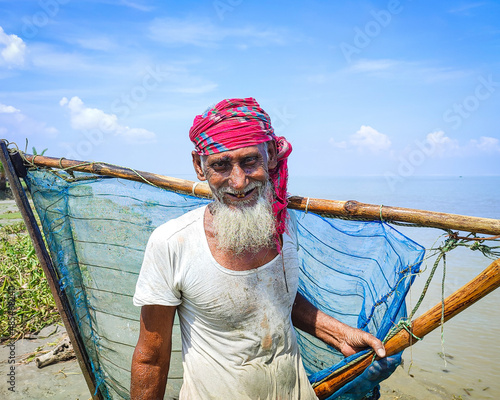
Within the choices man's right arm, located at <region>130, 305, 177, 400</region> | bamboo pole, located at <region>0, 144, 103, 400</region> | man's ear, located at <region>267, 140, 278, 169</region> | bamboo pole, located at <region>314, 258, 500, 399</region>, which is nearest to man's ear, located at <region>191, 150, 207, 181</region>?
man's ear, located at <region>267, 140, 278, 169</region>

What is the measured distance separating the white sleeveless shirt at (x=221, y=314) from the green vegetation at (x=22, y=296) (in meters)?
4.13

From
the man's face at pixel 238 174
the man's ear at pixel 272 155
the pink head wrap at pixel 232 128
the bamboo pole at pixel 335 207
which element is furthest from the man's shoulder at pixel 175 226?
the bamboo pole at pixel 335 207

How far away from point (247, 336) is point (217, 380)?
0.74ft

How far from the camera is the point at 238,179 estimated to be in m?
1.70

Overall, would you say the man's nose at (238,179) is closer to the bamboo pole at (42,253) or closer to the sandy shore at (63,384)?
the bamboo pole at (42,253)

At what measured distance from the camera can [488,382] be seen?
445cm

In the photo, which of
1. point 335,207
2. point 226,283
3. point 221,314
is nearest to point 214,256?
point 226,283

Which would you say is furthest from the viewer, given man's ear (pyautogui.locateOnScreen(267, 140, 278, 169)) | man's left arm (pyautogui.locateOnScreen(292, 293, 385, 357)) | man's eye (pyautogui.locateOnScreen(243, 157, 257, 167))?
man's left arm (pyautogui.locateOnScreen(292, 293, 385, 357))

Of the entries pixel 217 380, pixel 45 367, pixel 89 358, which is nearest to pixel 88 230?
pixel 89 358

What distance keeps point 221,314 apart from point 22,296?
513 centimetres

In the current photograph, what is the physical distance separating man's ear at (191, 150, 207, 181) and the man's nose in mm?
200

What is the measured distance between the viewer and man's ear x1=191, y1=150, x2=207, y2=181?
1.86m

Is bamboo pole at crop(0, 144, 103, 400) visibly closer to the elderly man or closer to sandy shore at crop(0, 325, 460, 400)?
the elderly man

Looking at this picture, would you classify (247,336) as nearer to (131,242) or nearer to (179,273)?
(179,273)
